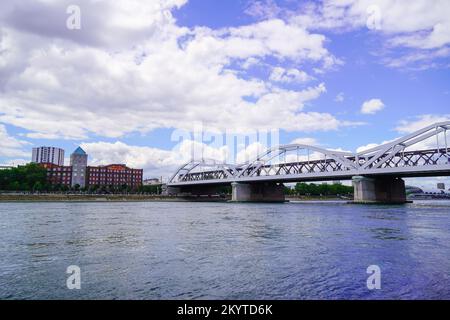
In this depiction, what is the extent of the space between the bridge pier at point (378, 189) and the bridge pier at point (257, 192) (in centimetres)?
3743

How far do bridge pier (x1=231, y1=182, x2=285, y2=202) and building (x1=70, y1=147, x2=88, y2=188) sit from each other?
105012mm

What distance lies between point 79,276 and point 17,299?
232 centimetres

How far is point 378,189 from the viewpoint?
91.2 meters

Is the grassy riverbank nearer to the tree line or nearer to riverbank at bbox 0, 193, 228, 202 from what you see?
riverbank at bbox 0, 193, 228, 202

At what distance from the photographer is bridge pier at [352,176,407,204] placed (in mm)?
86875

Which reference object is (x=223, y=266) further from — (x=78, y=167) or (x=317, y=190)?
(x=78, y=167)

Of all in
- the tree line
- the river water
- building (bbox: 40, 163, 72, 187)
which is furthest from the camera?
building (bbox: 40, 163, 72, 187)

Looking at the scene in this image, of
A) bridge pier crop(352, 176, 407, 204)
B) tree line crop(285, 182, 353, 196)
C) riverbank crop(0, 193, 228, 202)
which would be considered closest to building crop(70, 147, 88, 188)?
riverbank crop(0, 193, 228, 202)

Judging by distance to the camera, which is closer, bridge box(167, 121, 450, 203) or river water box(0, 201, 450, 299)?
river water box(0, 201, 450, 299)

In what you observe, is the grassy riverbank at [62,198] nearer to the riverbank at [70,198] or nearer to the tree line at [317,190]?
the riverbank at [70,198]

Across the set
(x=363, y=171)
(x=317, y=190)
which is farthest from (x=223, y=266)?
(x=317, y=190)

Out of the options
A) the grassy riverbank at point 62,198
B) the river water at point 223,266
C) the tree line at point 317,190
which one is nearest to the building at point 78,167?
the grassy riverbank at point 62,198
